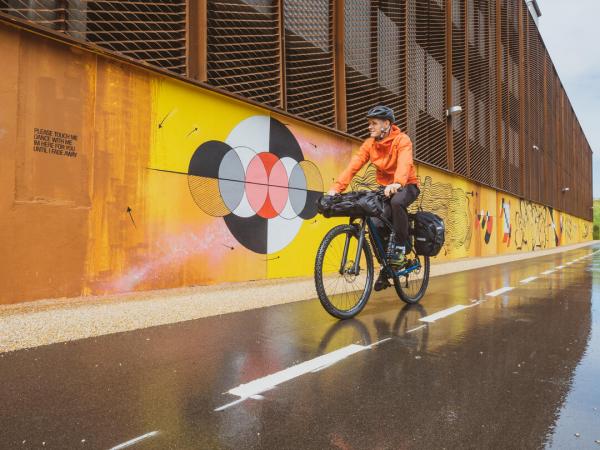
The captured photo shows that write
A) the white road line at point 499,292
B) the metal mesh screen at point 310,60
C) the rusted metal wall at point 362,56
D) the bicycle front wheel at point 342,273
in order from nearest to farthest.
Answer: the bicycle front wheel at point 342,273 → the white road line at point 499,292 → the rusted metal wall at point 362,56 → the metal mesh screen at point 310,60

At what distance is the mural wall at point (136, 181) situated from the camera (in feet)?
16.5

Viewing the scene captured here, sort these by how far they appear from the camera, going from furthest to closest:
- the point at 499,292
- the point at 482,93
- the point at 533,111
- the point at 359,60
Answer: the point at 533,111 < the point at 482,93 < the point at 359,60 < the point at 499,292

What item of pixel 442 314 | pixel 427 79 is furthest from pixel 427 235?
pixel 427 79

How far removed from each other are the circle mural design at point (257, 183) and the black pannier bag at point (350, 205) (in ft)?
11.2

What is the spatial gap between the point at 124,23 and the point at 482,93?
1916 centimetres

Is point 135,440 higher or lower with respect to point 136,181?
lower

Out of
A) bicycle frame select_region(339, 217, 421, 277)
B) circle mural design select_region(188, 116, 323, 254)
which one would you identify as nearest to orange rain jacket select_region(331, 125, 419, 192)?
bicycle frame select_region(339, 217, 421, 277)

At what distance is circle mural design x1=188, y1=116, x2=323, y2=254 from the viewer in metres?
7.36

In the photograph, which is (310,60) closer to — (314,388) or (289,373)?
(289,373)

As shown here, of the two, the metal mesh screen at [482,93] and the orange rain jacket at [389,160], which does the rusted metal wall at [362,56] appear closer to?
the metal mesh screen at [482,93]

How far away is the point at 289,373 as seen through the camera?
103 inches

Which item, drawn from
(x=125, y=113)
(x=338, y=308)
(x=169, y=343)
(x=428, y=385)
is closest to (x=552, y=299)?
(x=338, y=308)

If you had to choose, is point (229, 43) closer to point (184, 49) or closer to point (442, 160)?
point (184, 49)

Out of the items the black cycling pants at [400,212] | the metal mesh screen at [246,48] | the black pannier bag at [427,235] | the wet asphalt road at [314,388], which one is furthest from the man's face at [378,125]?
the metal mesh screen at [246,48]
